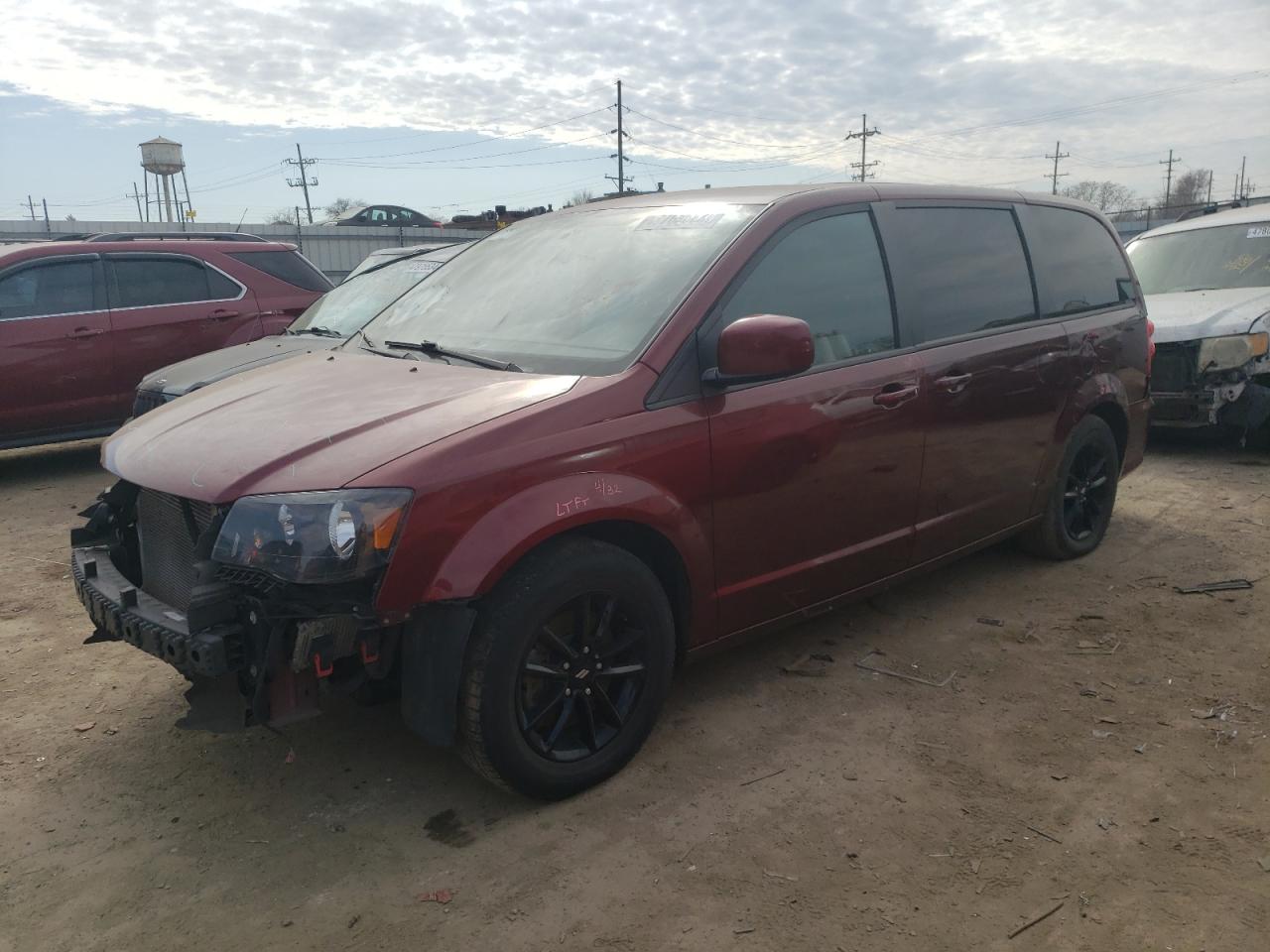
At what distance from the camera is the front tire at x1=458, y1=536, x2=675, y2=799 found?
2.64 m

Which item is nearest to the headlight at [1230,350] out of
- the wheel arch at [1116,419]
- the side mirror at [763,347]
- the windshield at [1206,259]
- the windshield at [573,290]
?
the windshield at [1206,259]

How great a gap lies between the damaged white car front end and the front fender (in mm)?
5627

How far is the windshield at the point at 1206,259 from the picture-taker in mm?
7805

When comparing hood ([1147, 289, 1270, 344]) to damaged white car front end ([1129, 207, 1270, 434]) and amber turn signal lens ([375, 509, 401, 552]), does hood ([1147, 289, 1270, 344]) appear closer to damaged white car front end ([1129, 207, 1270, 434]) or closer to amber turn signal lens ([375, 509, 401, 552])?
damaged white car front end ([1129, 207, 1270, 434])

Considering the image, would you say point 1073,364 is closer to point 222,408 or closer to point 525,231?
point 525,231

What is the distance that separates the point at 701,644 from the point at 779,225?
151 centimetres

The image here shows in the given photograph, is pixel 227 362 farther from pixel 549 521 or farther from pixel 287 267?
pixel 549 521

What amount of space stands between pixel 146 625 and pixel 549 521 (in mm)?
1194

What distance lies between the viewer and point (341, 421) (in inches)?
111

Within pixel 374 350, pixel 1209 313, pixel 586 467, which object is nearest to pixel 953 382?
pixel 586 467

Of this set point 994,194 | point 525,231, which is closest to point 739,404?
point 525,231

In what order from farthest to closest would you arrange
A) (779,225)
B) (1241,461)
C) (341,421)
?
(1241,461) < (779,225) < (341,421)

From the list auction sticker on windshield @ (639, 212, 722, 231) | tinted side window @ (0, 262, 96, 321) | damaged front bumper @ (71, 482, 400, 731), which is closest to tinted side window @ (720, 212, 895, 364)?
auction sticker on windshield @ (639, 212, 722, 231)

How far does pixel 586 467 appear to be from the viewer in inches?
110
